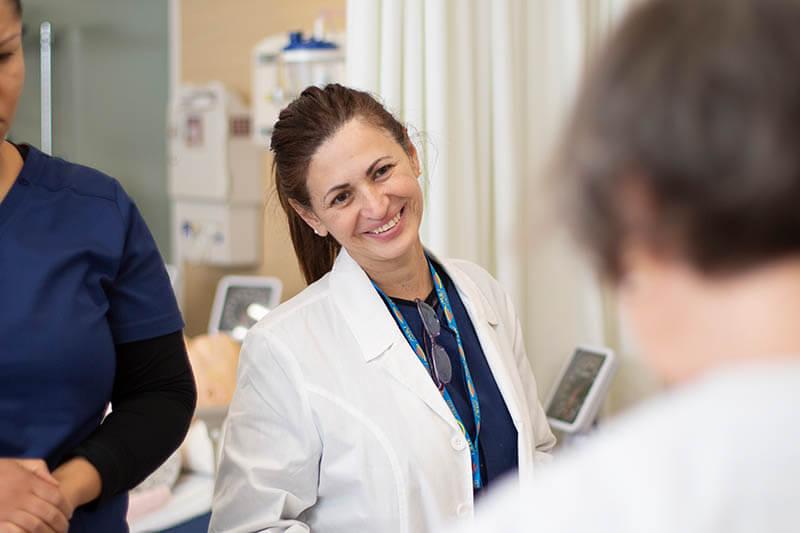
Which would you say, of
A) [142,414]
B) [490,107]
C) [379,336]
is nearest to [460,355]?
[379,336]

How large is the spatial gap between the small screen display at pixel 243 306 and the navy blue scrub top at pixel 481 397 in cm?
184

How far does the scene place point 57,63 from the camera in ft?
14.7

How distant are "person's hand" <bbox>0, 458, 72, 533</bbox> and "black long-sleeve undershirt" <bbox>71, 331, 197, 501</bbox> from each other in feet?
0.24

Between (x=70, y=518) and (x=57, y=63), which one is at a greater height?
(x=57, y=63)

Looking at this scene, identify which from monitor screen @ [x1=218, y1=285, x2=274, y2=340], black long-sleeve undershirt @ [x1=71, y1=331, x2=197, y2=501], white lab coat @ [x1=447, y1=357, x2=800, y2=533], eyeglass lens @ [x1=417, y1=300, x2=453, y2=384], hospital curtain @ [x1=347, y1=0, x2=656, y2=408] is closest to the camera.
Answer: white lab coat @ [x1=447, y1=357, x2=800, y2=533]

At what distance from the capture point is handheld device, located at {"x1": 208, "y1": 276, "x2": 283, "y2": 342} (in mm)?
3472

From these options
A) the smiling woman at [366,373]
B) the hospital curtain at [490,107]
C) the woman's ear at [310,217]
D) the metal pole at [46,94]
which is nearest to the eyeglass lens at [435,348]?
the smiling woman at [366,373]

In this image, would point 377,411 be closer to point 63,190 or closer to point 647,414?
point 63,190

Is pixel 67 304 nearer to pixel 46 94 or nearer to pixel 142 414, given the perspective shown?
pixel 142 414

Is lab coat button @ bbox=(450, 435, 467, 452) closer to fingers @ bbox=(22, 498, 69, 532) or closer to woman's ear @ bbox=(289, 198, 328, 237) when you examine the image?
woman's ear @ bbox=(289, 198, 328, 237)

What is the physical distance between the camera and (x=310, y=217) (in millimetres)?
1710

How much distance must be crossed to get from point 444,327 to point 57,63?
3.37 meters

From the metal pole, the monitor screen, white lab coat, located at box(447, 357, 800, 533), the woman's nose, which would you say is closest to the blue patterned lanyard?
the woman's nose

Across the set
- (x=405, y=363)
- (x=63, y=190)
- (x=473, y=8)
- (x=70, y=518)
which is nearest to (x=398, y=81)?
(x=473, y=8)
